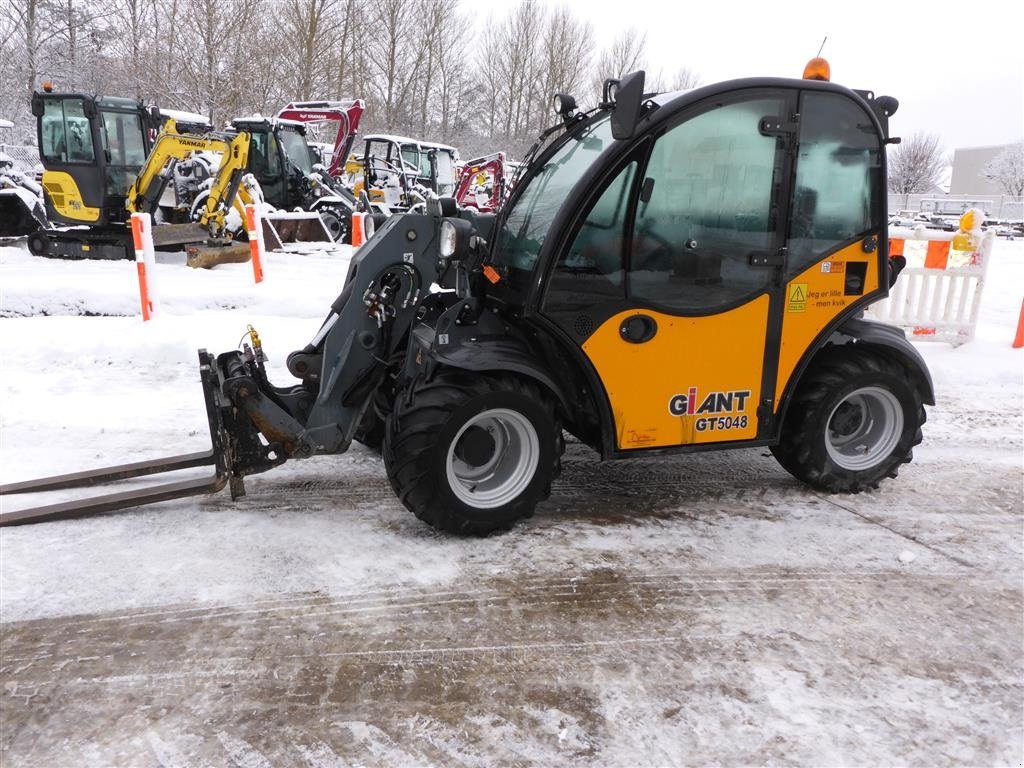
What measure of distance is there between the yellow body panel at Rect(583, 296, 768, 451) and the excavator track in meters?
1.87

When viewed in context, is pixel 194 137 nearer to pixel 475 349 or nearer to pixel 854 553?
pixel 475 349

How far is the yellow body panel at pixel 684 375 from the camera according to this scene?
3598 mm

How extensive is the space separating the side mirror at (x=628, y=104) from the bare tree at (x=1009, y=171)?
216ft

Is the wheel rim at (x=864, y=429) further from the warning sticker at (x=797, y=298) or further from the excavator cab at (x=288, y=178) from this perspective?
the excavator cab at (x=288, y=178)

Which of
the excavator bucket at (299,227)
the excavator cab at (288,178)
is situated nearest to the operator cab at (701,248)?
the excavator bucket at (299,227)

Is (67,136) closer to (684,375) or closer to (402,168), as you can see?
(402,168)

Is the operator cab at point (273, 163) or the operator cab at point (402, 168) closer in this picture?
the operator cab at point (273, 163)

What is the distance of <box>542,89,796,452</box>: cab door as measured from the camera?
3471mm

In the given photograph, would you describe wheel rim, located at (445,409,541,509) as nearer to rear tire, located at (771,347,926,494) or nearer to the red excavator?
rear tire, located at (771,347,926,494)

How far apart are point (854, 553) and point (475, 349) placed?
2081 millimetres

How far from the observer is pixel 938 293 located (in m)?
7.63

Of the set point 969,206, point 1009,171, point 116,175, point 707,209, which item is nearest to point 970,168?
point 1009,171

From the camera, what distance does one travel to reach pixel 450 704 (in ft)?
8.01

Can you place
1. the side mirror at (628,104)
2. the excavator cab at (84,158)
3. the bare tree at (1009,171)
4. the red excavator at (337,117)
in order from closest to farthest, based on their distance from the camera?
the side mirror at (628,104) < the excavator cab at (84,158) < the red excavator at (337,117) < the bare tree at (1009,171)
